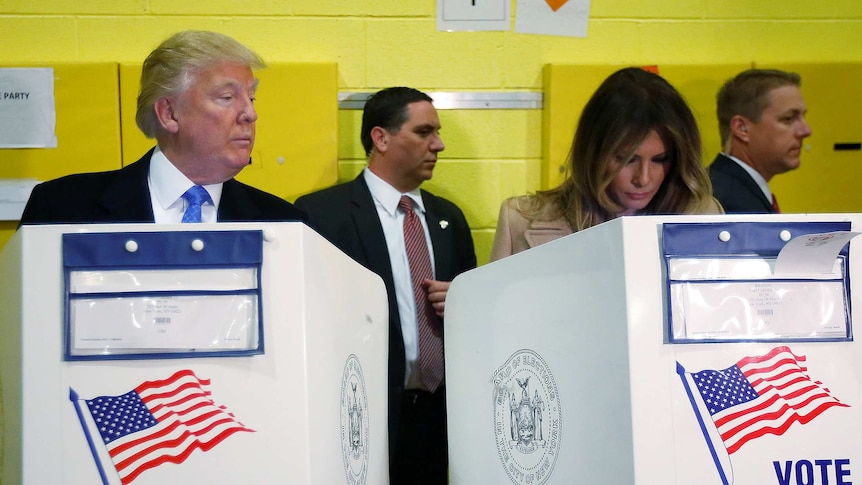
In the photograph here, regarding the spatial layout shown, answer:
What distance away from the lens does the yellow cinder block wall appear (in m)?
2.98

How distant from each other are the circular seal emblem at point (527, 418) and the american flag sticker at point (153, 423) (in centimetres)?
41

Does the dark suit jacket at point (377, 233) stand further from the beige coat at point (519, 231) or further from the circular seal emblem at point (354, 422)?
the circular seal emblem at point (354, 422)

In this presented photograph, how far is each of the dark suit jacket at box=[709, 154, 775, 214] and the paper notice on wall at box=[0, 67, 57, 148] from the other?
6.95ft

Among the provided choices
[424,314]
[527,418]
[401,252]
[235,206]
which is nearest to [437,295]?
[424,314]

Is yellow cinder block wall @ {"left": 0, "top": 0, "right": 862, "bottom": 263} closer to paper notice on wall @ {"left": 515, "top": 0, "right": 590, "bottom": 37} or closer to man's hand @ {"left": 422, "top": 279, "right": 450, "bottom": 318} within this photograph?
paper notice on wall @ {"left": 515, "top": 0, "right": 590, "bottom": 37}

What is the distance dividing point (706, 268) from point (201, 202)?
1049 millimetres

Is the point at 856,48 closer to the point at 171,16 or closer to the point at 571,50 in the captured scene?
the point at 571,50

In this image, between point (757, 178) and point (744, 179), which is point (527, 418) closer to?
point (744, 179)

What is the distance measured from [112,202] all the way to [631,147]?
1013 mm

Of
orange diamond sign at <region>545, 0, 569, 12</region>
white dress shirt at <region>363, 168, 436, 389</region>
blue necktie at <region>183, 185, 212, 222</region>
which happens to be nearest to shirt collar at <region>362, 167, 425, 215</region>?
white dress shirt at <region>363, 168, 436, 389</region>

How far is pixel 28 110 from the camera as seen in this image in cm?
291

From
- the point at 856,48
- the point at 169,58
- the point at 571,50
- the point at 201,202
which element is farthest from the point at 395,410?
the point at 856,48

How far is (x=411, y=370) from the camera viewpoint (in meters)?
2.59

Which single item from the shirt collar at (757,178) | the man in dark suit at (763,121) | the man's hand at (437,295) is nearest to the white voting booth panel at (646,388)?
the man's hand at (437,295)
